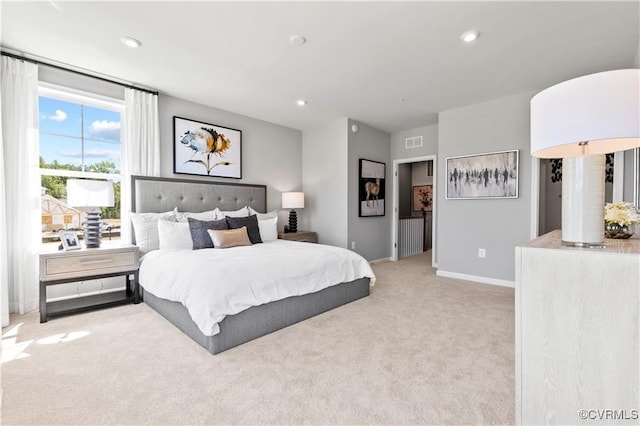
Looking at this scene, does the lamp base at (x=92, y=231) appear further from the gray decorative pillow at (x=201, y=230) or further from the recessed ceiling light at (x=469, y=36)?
the recessed ceiling light at (x=469, y=36)

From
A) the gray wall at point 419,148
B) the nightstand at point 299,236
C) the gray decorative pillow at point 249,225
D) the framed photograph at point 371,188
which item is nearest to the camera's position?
the gray decorative pillow at point 249,225

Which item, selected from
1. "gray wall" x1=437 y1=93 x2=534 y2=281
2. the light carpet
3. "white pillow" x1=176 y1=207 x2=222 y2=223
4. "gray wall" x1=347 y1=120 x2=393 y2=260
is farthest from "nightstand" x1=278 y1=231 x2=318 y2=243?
"gray wall" x1=437 y1=93 x2=534 y2=281

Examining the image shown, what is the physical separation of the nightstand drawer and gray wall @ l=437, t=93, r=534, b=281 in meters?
4.20

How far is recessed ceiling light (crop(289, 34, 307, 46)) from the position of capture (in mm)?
2516

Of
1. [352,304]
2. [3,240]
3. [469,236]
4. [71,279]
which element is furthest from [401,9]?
[3,240]

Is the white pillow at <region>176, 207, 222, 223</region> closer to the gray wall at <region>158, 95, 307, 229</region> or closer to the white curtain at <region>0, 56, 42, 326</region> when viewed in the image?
the gray wall at <region>158, 95, 307, 229</region>

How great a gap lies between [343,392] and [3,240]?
10.9 ft

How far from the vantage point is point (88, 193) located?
9.63 ft

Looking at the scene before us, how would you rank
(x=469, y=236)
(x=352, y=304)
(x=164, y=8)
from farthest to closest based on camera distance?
(x=469, y=236)
(x=352, y=304)
(x=164, y=8)

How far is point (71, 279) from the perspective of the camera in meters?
2.83

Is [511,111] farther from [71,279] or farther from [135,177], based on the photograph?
[71,279]

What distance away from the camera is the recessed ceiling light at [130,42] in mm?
2568

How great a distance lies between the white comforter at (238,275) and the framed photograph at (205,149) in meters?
1.51

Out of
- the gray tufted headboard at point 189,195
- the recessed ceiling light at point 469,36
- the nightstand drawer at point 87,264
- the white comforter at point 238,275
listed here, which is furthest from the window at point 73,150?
the recessed ceiling light at point 469,36
